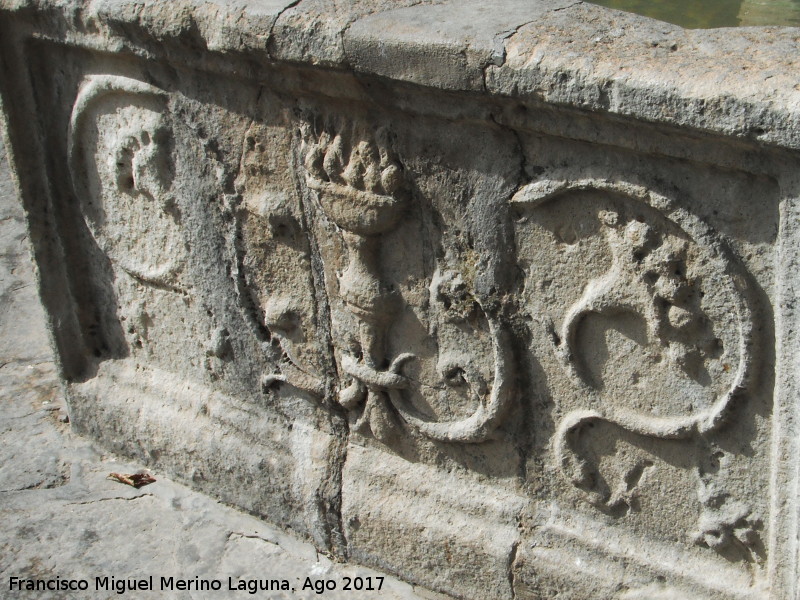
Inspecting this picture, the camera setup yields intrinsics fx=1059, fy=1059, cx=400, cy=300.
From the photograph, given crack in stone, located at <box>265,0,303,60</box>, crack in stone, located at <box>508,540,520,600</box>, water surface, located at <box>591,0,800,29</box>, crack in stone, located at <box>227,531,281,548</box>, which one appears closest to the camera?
crack in stone, located at <box>265,0,303,60</box>

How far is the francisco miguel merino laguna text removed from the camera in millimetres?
2455

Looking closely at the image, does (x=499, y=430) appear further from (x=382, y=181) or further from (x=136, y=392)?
(x=136, y=392)

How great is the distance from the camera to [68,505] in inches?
108

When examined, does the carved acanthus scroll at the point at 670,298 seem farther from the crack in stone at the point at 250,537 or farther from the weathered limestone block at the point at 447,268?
the crack in stone at the point at 250,537

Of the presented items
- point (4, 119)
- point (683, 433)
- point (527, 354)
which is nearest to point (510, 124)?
point (527, 354)

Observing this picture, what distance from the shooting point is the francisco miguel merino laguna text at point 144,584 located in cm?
246

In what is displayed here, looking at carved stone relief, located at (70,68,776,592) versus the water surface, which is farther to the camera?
the water surface

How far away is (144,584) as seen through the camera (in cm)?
248

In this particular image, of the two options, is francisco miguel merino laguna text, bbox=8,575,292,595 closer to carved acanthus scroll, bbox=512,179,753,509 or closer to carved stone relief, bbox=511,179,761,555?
carved stone relief, bbox=511,179,761,555

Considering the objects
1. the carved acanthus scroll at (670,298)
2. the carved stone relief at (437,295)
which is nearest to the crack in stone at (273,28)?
the carved stone relief at (437,295)

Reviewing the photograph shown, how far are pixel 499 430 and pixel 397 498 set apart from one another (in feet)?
1.10

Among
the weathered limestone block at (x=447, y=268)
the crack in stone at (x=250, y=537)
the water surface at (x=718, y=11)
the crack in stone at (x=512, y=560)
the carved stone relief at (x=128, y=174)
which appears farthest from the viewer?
the water surface at (x=718, y=11)

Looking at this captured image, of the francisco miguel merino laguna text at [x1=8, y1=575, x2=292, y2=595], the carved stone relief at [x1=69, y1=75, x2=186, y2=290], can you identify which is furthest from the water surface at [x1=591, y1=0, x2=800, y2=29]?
the francisco miguel merino laguna text at [x1=8, y1=575, x2=292, y2=595]

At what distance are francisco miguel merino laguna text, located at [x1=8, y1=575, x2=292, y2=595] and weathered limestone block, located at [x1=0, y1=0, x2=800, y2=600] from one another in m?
0.18
